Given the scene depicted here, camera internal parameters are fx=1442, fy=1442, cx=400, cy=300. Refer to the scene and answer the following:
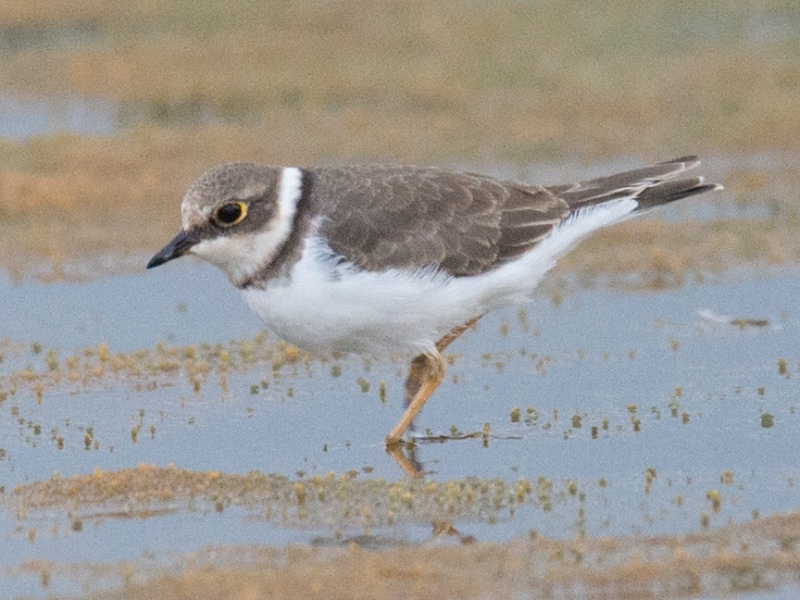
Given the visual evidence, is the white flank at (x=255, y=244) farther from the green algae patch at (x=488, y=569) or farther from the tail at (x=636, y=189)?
the tail at (x=636, y=189)

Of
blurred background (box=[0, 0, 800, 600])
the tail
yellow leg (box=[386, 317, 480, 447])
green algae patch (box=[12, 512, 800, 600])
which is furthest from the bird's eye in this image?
the tail

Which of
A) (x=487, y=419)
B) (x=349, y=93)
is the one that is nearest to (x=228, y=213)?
(x=487, y=419)

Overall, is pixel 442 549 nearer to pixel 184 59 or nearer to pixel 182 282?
pixel 182 282

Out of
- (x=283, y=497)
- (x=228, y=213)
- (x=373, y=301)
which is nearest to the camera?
(x=283, y=497)

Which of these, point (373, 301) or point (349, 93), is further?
point (349, 93)

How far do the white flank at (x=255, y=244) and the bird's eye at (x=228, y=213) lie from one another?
0.38ft

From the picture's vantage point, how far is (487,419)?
11922 mm

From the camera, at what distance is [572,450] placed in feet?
36.1

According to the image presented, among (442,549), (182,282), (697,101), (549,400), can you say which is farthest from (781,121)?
(442,549)

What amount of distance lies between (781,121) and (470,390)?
12.0 meters

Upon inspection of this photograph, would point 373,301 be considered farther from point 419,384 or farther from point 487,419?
point 487,419

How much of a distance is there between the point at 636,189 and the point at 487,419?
2305mm

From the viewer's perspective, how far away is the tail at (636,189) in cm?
1204

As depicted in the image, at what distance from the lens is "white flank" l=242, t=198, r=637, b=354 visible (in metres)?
10.4
